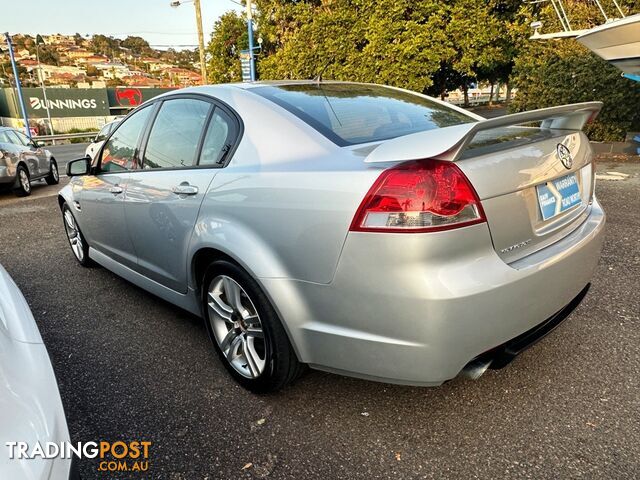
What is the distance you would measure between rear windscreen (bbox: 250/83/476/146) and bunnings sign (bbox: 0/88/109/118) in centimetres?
5049

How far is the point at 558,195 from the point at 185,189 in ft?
6.03

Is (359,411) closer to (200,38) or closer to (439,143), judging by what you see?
(439,143)

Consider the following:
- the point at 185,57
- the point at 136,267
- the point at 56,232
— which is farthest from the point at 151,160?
the point at 185,57

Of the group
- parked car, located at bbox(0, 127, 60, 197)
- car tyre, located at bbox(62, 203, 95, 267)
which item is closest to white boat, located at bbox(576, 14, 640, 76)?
A: car tyre, located at bbox(62, 203, 95, 267)

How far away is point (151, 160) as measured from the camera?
9.73 feet

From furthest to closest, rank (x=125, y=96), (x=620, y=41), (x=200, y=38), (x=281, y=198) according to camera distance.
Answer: (x=125, y=96) → (x=200, y=38) → (x=620, y=41) → (x=281, y=198)

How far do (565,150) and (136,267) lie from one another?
266 centimetres

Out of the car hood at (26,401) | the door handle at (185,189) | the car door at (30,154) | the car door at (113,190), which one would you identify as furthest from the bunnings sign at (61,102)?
the car hood at (26,401)

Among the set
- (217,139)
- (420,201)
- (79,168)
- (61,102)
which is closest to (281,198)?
(420,201)

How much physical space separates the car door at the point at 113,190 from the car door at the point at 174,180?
145 millimetres

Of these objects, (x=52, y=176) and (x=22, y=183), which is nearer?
(x=22, y=183)

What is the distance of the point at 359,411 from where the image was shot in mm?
2193

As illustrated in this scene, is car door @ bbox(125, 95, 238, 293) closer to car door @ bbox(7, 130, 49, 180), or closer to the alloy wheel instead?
the alloy wheel

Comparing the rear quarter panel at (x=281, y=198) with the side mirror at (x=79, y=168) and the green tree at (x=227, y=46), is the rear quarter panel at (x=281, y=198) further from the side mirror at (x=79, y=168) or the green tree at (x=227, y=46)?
the green tree at (x=227, y=46)
